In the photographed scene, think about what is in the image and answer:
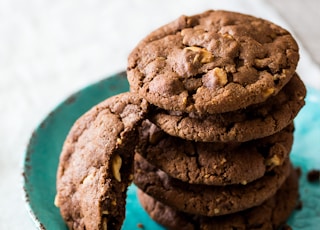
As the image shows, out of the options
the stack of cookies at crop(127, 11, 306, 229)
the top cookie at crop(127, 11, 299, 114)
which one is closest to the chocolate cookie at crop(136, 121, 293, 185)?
the stack of cookies at crop(127, 11, 306, 229)

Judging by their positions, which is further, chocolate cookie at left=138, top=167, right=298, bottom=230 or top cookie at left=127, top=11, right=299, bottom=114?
chocolate cookie at left=138, top=167, right=298, bottom=230

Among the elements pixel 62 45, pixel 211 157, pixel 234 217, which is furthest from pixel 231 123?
pixel 62 45

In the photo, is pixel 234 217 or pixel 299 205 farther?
pixel 299 205

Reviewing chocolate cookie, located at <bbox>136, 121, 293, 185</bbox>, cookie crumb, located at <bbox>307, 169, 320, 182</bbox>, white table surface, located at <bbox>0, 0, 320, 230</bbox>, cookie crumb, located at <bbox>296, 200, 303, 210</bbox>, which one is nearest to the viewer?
chocolate cookie, located at <bbox>136, 121, 293, 185</bbox>

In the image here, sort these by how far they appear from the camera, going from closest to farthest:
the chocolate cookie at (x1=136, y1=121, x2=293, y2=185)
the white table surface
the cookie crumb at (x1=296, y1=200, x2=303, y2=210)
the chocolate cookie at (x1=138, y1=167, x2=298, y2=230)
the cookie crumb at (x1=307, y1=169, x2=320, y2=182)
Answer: the chocolate cookie at (x1=136, y1=121, x2=293, y2=185) → the chocolate cookie at (x1=138, y1=167, x2=298, y2=230) → the cookie crumb at (x1=296, y1=200, x2=303, y2=210) → the cookie crumb at (x1=307, y1=169, x2=320, y2=182) → the white table surface

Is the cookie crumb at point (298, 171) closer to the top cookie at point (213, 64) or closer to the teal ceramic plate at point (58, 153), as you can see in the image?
the teal ceramic plate at point (58, 153)

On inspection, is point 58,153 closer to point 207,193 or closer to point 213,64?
point 207,193

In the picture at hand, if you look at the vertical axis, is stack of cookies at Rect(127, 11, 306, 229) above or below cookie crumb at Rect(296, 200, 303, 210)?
above

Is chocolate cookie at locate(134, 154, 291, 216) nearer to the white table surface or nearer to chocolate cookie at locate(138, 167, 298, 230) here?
chocolate cookie at locate(138, 167, 298, 230)
